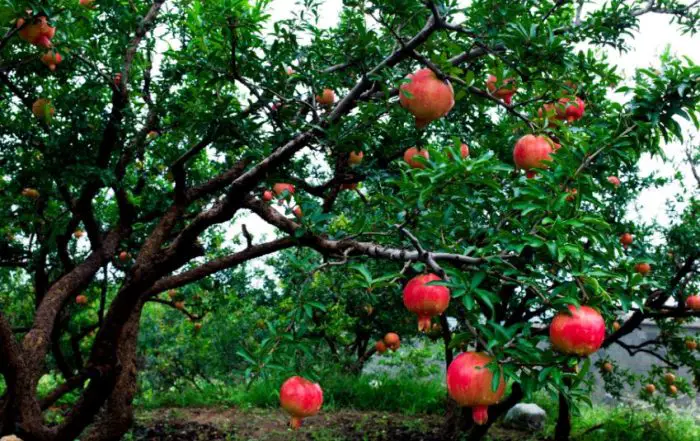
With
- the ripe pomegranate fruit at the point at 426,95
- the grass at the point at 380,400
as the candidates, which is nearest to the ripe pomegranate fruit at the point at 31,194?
the grass at the point at 380,400

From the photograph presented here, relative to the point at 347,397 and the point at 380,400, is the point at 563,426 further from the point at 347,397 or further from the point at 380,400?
the point at 347,397

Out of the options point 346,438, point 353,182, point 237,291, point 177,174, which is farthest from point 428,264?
point 237,291

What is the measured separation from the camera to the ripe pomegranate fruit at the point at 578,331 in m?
1.60

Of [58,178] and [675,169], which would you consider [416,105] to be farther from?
[675,169]

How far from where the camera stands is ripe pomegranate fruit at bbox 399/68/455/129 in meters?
2.08

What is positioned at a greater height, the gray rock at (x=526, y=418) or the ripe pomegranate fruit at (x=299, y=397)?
the gray rock at (x=526, y=418)

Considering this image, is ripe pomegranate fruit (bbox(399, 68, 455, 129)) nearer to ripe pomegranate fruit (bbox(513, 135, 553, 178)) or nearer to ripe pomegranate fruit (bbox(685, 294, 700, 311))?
ripe pomegranate fruit (bbox(513, 135, 553, 178))

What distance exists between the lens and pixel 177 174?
3.81 meters

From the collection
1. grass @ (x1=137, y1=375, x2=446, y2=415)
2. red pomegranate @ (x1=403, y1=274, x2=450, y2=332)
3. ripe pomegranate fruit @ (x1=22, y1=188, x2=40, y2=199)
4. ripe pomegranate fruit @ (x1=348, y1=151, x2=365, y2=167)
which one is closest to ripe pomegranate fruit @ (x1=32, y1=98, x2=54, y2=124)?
ripe pomegranate fruit @ (x1=22, y1=188, x2=40, y2=199)

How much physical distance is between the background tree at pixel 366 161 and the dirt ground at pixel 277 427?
33.7 inches

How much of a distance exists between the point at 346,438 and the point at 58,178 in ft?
14.2

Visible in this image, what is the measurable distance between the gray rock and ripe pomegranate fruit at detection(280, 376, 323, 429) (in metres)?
6.32

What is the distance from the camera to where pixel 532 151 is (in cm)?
218

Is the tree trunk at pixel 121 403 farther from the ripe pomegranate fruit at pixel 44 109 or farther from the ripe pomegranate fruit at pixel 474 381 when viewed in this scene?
the ripe pomegranate fruit at pixel 474 381
